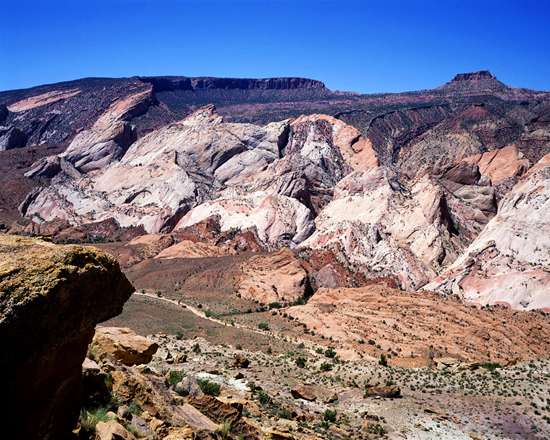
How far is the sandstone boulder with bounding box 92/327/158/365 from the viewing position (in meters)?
12.3

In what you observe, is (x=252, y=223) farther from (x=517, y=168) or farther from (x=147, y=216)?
(x=517, y=168)

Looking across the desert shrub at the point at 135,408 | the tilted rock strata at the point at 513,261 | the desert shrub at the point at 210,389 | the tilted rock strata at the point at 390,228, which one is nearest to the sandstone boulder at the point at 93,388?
the desert shrub at the point at 135,408

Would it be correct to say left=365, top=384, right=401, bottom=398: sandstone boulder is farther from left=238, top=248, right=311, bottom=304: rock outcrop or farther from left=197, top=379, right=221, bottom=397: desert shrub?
left=238, top=248, right=311, bottom=304: rock outcrop

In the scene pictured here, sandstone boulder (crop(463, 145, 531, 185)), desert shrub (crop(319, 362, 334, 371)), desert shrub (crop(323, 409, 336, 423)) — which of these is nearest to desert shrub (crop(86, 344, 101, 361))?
desert shrub (crop(323, 409, 336, 423))

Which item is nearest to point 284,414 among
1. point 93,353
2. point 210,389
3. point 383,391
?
point 210,389

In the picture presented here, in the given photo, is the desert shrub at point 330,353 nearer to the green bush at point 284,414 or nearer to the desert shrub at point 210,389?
the green bush at point 284,414

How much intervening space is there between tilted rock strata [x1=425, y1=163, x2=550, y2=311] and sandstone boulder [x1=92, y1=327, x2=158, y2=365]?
35.4m

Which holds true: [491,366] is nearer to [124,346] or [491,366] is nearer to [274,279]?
[124,346]

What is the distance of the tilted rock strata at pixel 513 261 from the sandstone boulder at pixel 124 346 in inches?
1395

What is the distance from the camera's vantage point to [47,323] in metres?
5.56

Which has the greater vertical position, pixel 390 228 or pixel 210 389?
pixel 390 228

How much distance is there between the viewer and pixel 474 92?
173 meters

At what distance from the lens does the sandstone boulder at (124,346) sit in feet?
40.5

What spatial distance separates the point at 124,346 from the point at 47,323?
7.90 meters
